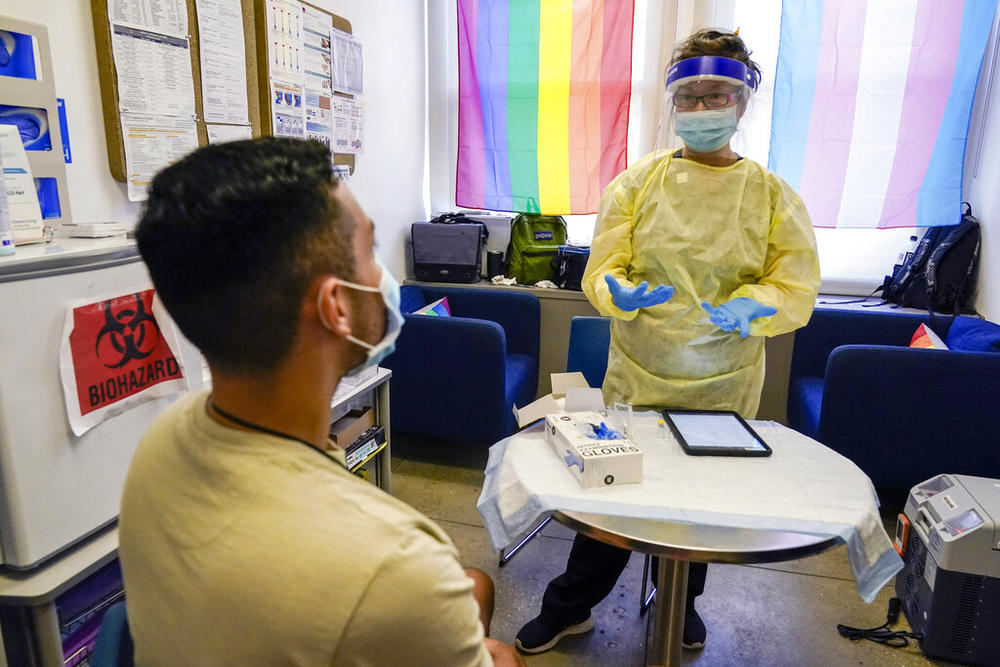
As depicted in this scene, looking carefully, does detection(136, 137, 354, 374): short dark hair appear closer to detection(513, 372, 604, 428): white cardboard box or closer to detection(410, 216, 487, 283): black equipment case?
detection(513, 372, 604, 428): white cardboard box

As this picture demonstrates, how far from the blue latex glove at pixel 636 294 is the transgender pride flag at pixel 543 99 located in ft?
6.65

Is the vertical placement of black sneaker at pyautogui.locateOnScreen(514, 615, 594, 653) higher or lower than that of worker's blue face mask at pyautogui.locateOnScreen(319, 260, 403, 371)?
lower

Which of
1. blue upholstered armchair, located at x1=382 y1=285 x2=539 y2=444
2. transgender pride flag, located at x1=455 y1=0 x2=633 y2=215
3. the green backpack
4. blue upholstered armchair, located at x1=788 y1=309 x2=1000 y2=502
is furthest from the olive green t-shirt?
transgender pride flag, located at x1=455 y1=0 x2=633 y2=215

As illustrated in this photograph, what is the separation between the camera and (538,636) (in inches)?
72.9

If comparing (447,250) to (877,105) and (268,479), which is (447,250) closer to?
(877,105)

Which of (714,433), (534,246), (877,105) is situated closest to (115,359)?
(714,433)

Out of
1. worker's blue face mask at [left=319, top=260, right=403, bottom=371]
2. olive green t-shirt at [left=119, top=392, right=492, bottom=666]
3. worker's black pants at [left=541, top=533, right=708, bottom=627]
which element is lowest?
worker's black pants at [left=541, top=533, right=708, bottom=627]

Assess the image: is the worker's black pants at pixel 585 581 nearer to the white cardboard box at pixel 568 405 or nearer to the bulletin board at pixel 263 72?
the white cardboard box at pixel 568 405

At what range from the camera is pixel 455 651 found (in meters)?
0.62

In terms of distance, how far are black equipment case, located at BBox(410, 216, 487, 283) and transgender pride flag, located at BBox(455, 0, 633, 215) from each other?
1.14 ft

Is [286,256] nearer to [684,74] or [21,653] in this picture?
[21,653]

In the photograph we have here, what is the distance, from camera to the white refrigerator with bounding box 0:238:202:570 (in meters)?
0.97

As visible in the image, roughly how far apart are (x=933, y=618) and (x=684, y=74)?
5.56 feet

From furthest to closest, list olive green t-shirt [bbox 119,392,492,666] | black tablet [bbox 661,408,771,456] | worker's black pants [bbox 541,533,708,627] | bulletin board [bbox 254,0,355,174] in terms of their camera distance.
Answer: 1. bulletin board [bbox 254,0,355,174]
2. worker's black pants [bbox 541,533,708,627]
3. black tablet [bbox 661,408,771,456]
4. olive green t-shirt [bbox 119,392,492,666]
